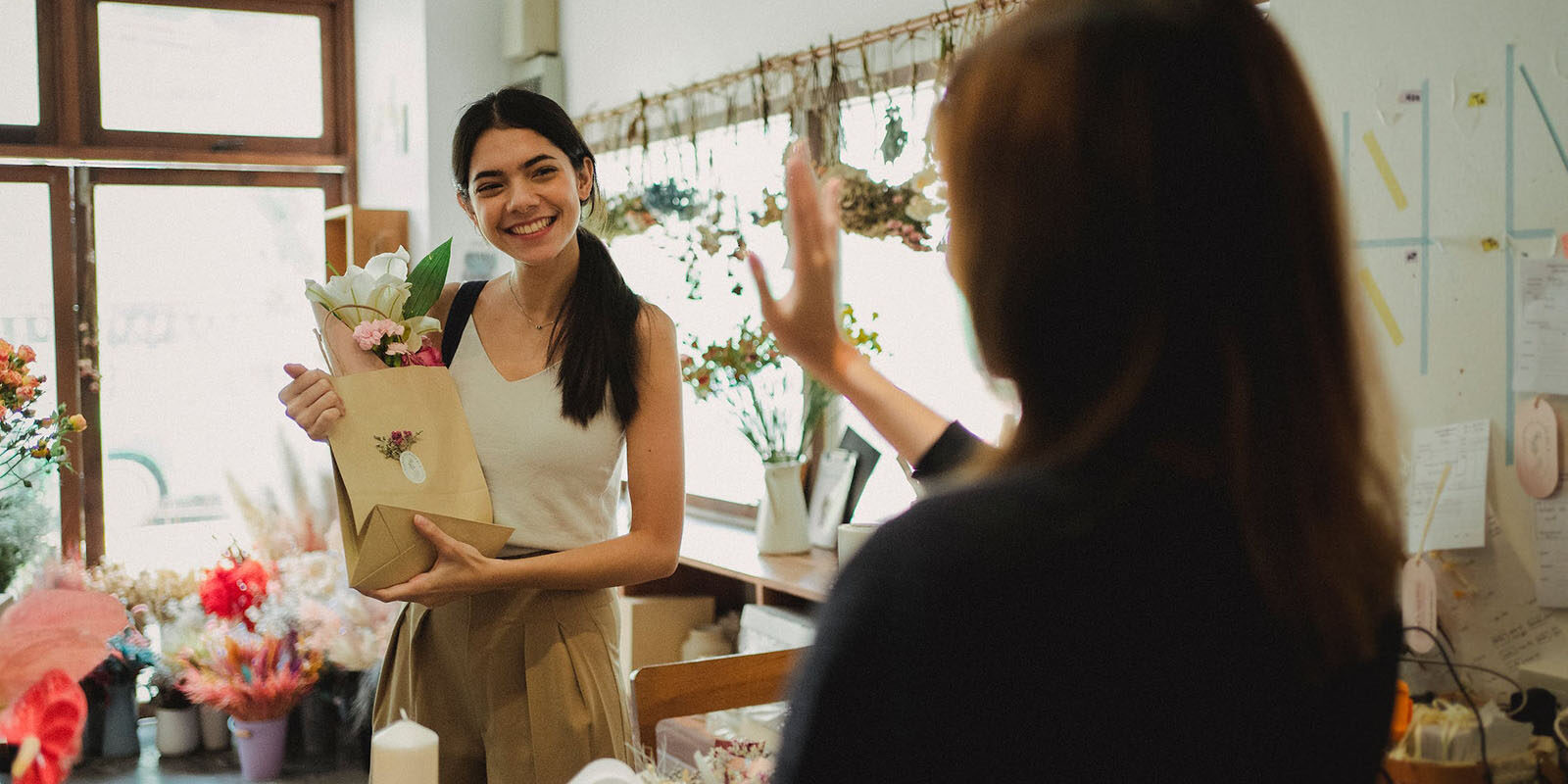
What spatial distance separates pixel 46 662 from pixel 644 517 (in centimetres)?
105

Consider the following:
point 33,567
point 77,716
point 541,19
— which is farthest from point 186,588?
point 77,716

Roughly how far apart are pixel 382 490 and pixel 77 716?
0.78 metres

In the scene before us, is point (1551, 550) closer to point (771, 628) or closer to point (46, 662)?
point (771, 628)

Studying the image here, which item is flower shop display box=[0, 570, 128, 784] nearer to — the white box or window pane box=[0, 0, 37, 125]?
the white box

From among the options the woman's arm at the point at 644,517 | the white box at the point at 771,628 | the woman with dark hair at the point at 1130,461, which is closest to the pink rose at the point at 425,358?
the woman's arm at the point at 644,517

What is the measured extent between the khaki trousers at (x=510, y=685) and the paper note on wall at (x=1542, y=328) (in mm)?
1467

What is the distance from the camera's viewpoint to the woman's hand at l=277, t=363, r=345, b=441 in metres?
1.52

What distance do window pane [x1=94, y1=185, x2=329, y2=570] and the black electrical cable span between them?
156 inches

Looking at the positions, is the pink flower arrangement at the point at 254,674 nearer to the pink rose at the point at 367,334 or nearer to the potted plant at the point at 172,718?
the potted plant at the point at 172,718

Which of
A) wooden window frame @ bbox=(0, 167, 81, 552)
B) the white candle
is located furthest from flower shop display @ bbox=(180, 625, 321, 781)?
the white candle

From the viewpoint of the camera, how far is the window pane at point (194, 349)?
4.98 metres

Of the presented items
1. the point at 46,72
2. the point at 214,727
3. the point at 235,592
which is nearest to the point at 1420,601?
the point at 235,592

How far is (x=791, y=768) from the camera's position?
21.2 inches

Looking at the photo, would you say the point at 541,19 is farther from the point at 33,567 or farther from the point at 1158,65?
the point at 1158,65
